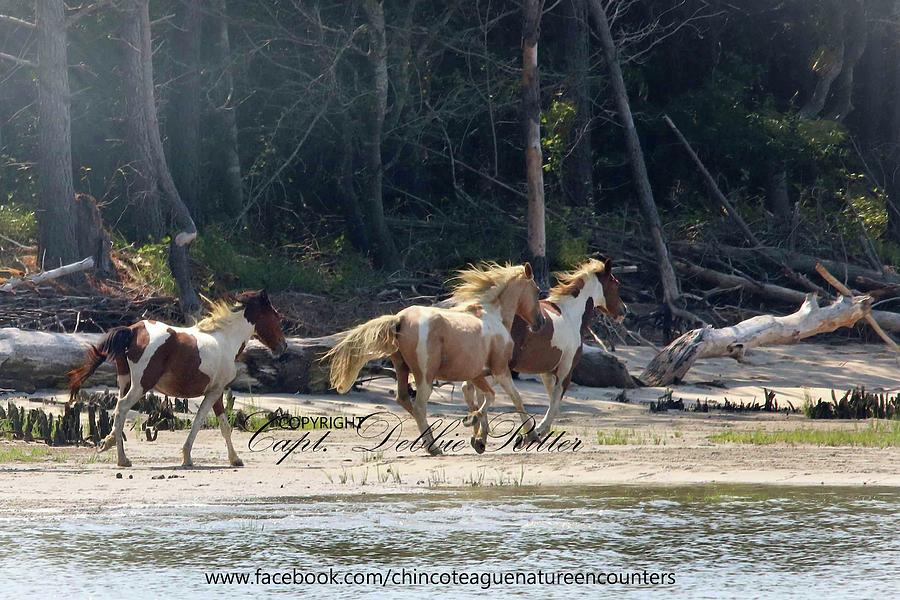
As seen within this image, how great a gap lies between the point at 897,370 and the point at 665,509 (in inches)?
398

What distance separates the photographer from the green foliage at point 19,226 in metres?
21.2

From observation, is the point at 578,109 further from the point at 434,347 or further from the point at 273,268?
the point at 434,347

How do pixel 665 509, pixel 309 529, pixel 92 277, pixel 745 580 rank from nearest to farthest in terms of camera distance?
1. pixel 745 580
2. pixel 309 529
3. pixel 665 509
4. pixel 92 277

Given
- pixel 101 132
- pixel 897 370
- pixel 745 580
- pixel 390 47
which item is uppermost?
pixel 390 47

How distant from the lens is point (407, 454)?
12.6 metres

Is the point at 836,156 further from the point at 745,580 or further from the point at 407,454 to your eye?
Answer: the point at 745,580

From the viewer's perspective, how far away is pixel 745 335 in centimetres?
1767

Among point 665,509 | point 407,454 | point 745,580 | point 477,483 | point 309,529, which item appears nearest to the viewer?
point 745,580

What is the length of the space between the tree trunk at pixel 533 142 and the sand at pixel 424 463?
504 cm

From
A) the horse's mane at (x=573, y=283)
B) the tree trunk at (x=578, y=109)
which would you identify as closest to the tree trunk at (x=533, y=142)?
the tree trunk at (x=578, y=109)

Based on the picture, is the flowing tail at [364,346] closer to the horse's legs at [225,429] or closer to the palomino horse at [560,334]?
the horse's legs at [225,429]

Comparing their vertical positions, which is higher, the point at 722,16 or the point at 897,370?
the point at 722,16

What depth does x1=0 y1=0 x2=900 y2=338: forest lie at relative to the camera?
20.9 m

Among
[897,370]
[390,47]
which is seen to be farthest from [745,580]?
[390,47]
